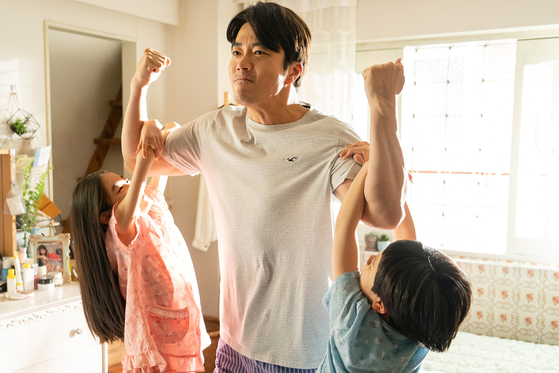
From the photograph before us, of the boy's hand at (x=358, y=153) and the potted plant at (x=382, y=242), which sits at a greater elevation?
the boy's hand at (x=358, y=153)

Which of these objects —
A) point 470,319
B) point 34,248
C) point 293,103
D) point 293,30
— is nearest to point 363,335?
point 293,103

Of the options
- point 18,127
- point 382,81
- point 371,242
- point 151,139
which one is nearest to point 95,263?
point 151,139

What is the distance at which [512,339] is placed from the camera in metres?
3.06

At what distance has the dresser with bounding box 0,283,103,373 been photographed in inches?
85.1

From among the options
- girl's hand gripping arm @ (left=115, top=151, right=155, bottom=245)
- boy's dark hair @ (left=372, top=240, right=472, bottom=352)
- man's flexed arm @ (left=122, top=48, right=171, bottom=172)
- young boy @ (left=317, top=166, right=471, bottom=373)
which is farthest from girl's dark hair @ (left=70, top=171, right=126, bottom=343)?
boy's dark hair @ (left=372, top=240, right=472, bottom=352)

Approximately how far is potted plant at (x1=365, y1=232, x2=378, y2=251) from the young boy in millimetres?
2528

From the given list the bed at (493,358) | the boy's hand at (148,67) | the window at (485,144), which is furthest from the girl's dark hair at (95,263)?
the window at (485,144)

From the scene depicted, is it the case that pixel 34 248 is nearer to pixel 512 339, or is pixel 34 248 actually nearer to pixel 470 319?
pixel 470 319

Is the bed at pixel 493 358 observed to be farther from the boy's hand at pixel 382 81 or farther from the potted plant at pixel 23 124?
the potted plant at pixel 23 124

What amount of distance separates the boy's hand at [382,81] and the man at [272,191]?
0.15 metres

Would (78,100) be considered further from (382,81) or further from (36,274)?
(382,81)

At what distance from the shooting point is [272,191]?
1.11 metres

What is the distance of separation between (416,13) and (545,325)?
2119 millimetres

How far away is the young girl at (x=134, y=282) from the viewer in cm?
143
